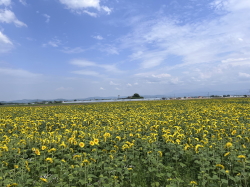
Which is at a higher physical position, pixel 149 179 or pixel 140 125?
pixel 140 125

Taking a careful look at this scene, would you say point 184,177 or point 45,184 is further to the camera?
point 184,177

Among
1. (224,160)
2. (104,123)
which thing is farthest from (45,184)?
(104,123)

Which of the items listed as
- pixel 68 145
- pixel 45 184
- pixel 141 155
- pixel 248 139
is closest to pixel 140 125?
pixel 141 155

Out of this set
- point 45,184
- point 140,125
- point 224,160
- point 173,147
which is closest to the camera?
Result: point 45,184

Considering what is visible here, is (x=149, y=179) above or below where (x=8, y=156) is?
below

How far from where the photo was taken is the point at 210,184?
3.95 m

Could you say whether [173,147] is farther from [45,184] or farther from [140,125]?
[45,184]

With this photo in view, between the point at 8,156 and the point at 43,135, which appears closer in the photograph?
the point at 8,156

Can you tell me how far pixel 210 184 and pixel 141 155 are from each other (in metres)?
2.43

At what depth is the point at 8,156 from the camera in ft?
17.3

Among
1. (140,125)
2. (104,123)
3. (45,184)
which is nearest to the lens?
(45,184)

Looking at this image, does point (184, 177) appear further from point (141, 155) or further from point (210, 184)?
point (141, 155)

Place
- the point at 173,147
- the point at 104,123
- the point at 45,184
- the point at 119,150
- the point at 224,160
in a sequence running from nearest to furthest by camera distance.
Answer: the point at 45,184 → the point at 224,160 → the point at 173,147 → the point at 119,150 → the point at 104,123

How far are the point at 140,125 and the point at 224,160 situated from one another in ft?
14.1
